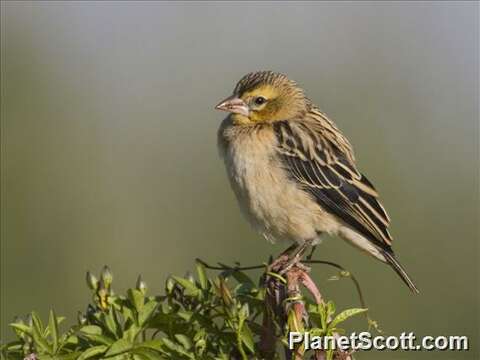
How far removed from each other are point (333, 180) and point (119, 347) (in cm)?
227

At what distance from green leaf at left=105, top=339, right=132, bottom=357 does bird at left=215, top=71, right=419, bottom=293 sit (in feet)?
6.28

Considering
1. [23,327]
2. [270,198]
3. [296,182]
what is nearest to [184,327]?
[23,327]

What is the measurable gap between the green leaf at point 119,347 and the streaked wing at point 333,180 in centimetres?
216

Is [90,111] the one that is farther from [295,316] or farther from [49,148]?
[295,316]

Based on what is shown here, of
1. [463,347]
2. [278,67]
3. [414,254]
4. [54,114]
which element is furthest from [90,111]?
[463,347]

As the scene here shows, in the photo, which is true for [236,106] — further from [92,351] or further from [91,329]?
[92,351]

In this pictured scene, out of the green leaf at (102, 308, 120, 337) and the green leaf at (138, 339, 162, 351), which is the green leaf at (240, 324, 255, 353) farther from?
the green leaf at (102, 308, 120, 337)

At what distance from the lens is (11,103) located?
9961 millimetres

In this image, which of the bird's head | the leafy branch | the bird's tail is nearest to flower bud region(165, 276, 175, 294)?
the leafy branch

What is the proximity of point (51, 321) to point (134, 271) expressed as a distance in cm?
583

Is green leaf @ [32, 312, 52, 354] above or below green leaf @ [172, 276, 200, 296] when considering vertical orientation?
below

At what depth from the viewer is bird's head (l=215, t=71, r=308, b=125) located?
5043mm

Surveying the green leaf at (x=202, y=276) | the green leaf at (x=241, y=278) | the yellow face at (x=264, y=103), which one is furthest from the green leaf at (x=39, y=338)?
the yellow face at (x=264, y=103)

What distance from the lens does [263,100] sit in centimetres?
509
